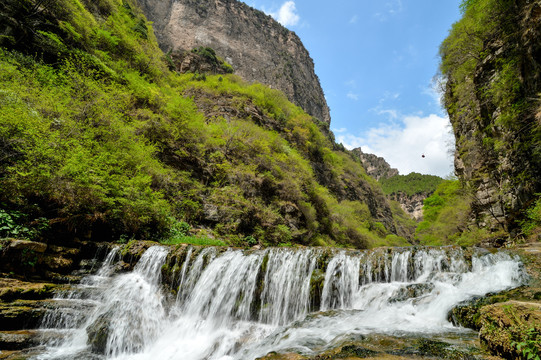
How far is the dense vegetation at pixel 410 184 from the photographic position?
9814 cm

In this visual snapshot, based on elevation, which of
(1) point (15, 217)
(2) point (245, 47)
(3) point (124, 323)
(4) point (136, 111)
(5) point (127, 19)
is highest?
(2) point (245, 47)

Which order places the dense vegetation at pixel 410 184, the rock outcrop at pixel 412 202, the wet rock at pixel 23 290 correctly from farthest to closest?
the dense vegetation at pixel 410 184 → the rock outcrop at pixel 412 202 → the wet rock at pixel 23 290

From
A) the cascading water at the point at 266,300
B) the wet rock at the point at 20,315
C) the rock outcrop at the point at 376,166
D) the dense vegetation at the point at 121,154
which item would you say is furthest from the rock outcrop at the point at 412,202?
the wet rock at the point at 20,315

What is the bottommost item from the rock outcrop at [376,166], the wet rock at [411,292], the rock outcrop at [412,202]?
the wet rock at [411,292]

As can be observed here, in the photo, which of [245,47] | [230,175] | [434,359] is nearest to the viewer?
[434,359]

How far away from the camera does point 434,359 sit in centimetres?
327

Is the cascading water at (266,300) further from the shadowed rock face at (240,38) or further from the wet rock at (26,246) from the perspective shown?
the shadowed rock face at (240,38)

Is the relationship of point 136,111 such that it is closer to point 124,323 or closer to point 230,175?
point 230,175

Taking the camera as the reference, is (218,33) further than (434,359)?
Yes

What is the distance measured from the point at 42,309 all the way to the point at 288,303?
655cm

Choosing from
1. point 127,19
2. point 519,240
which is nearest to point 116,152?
point 519,240

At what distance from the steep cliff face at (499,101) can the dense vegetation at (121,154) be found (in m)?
12.2

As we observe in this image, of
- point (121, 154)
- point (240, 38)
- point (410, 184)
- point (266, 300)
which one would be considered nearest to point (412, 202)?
point (410, 184)

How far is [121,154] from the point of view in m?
11.8
